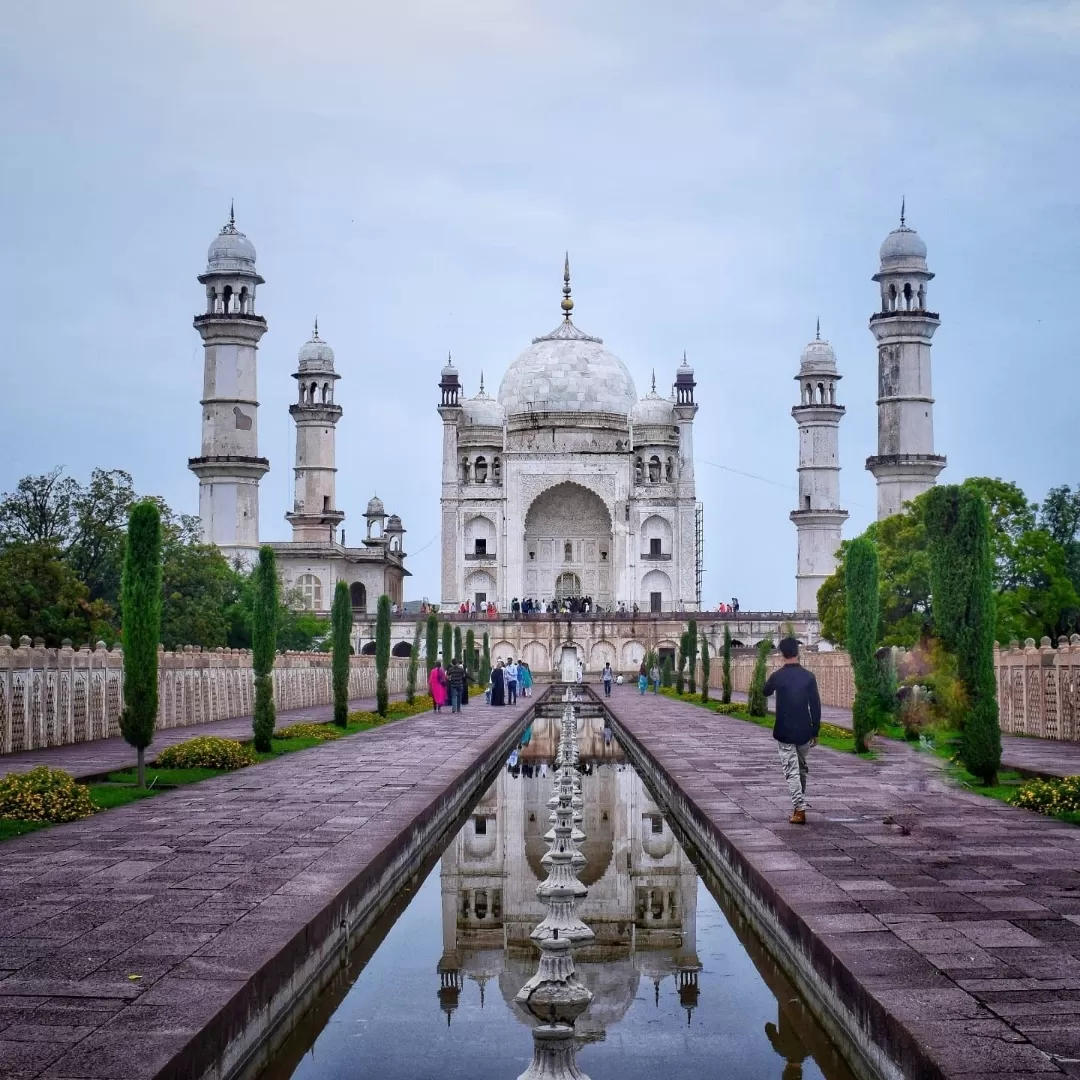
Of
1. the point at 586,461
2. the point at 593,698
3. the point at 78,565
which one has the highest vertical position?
the point at 586,461

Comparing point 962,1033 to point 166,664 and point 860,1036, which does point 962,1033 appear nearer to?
point 860,1036

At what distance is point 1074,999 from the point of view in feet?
12.2

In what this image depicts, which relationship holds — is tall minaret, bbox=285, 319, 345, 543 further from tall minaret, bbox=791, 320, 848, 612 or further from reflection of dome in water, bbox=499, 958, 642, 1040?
reflection of dome in water, bbox=499, 958, 642, 1040

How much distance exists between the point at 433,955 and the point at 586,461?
4257cm

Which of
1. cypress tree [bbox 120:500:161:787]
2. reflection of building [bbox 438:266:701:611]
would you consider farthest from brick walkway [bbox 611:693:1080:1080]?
reflection of building [bbox 438:266:701:611]

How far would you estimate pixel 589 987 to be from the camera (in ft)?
15.7

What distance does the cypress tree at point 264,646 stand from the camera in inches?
492

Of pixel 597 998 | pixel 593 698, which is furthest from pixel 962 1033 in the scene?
pixel 593 698

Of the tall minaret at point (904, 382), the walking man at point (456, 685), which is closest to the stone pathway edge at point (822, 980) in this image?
the walking man at point (456, 685)

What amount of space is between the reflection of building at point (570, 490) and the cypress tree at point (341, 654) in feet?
93.9

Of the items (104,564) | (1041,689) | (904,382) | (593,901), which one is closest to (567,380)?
(904,382)

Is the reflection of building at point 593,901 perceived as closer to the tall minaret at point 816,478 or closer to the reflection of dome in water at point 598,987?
the reflection of dome in water at point 598,987

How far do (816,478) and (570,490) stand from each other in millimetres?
8824

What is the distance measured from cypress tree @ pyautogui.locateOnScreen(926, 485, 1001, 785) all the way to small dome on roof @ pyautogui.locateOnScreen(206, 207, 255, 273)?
31.9 metres
